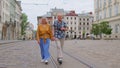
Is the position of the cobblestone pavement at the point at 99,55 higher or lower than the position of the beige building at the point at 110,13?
lower

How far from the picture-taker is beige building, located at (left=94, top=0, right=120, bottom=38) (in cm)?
8688

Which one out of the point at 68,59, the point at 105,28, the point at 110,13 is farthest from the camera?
the point at 110,13

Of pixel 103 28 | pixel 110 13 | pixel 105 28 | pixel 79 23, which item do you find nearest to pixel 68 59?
pixel 105 28

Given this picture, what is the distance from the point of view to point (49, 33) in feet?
35.2

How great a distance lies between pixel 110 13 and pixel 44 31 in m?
85.4

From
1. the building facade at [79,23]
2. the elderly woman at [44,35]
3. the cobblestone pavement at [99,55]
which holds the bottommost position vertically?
the cobblestone pavement at [99,55]

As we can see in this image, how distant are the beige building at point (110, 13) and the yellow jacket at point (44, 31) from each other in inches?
2984

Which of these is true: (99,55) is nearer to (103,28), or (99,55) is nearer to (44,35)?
(44,35)

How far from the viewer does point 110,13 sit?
94188mm

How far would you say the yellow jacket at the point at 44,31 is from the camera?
10.7m

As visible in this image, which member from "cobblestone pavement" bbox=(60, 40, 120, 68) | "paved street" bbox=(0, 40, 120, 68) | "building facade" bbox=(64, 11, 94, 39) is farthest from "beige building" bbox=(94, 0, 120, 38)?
"paved street" bbox=(0, 40, 120, 68)

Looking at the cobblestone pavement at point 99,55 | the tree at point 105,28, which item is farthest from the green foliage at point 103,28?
the cobblestone pavement at point 99,55

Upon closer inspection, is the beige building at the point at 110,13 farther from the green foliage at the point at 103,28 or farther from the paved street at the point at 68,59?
the paved street at the point at 68,59

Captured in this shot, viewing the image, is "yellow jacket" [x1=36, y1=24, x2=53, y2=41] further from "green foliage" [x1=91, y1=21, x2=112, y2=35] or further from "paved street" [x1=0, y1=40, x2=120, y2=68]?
"green foliage" [x1=91, y1=21, x2=112, y2=35]
